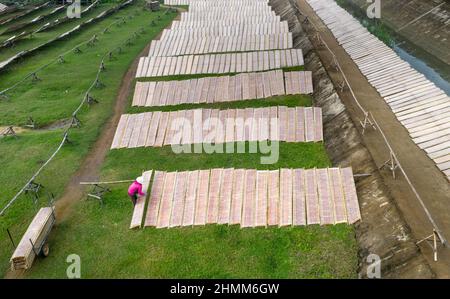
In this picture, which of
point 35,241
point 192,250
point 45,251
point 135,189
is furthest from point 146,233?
point 35,241

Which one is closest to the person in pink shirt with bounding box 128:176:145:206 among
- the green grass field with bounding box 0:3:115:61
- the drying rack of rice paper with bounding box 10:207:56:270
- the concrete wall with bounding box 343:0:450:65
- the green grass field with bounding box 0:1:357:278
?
the green grass field with bounding box 0:1:357:278

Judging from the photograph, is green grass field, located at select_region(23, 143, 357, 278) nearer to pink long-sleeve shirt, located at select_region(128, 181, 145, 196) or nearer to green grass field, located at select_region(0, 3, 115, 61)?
pink long-sleeve shirt, located at select_region(128, 181, 145, 196)

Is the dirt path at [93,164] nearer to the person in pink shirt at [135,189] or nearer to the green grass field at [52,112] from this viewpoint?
the green grass field at [52,112]

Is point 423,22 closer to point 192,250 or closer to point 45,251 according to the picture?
point 192,250

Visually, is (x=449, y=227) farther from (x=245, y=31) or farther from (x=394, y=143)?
(x=245, y=31)

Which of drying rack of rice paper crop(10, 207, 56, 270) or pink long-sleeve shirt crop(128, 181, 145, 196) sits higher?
pink long-sleeve shirt crop(128, 181, 145, 196)
